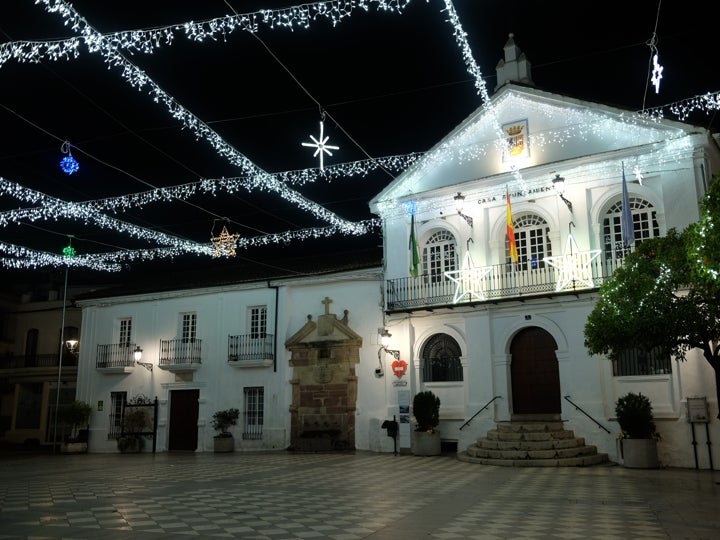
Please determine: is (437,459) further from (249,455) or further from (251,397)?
(251,397)

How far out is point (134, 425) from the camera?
24219 mm

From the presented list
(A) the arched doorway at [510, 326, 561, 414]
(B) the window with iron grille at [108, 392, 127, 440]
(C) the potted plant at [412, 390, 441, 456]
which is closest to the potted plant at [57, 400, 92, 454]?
(B) the window with iron grille at [108, 392, 127, 440]

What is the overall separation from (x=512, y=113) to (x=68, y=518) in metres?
15.7

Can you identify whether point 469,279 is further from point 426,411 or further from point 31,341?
point 31,341

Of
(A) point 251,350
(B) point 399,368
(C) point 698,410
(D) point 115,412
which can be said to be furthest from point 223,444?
(C) point 698,410

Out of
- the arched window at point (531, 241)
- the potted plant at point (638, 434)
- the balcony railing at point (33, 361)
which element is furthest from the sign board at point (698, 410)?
the balcony railing at point (33, 361)

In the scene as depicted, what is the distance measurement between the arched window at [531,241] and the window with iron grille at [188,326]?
1217 centimetres

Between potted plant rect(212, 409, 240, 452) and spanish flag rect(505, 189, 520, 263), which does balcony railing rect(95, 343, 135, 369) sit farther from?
spanish flag rect(505, 189, 520, 263)

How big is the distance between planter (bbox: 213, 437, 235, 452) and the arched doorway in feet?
32.1

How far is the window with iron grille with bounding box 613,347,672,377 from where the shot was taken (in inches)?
639

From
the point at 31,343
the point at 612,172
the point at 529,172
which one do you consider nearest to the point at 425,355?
the point at 529,172

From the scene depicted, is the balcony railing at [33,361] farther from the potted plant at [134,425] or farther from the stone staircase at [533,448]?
the stone staircase at [533,448]

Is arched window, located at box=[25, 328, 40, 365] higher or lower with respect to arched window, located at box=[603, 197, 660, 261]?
lower

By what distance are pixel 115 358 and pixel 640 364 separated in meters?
19.0
